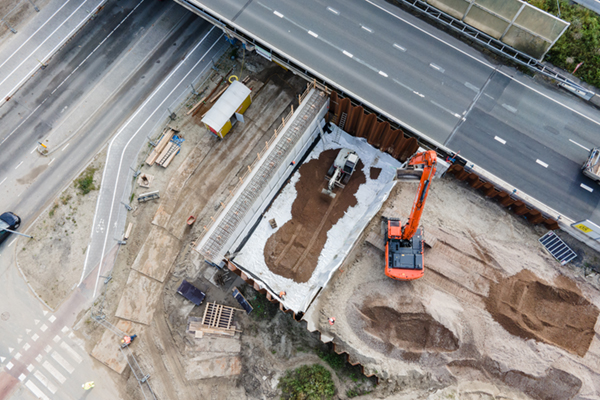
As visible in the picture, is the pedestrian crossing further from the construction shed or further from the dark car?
the construction shed

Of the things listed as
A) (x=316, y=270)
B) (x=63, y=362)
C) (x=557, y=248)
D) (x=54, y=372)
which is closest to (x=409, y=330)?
(x=316, y=270)

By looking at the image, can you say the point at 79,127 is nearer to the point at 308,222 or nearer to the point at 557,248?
the point at 308,222

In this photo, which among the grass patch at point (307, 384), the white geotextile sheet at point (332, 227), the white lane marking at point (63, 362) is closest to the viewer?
the grass patch at point (307, 384)

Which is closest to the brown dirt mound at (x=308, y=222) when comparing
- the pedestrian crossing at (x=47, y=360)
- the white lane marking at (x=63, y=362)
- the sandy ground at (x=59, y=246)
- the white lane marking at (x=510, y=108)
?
the white lane marking at (x=510, y=108)

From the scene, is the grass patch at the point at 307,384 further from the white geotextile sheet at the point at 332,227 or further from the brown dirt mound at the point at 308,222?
the brown dirt mound at the point at 308,222

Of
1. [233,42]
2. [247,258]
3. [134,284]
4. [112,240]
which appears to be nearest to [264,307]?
[247,258]

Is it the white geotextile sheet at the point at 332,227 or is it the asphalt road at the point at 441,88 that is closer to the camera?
the asphalt road at the point at 441,88

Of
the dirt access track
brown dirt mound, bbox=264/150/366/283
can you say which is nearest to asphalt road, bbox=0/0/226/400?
brown dirt mound, bbox=264/150/366/283
